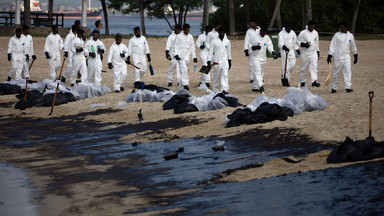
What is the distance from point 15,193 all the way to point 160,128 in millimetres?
4833

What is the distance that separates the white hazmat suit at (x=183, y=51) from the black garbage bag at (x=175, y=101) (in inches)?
140

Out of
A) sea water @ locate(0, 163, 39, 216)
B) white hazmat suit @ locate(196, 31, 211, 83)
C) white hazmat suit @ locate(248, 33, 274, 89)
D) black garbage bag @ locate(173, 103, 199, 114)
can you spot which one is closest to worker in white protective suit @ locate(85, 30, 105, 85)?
white hazmat suit @ locate(196, 31, 211, 83)

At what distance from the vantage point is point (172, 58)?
21.0 m

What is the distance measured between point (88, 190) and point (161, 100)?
7948 millimetres

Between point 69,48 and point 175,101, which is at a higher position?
point 69,48

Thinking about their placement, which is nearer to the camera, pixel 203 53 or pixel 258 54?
pixel 258 54

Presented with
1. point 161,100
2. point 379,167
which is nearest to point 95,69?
point 161,100

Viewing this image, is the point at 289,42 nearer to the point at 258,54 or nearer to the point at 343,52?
the point at 258,54

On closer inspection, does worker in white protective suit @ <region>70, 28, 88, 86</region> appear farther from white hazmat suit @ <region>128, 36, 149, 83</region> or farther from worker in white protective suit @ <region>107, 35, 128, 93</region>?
white hazmat suit @ <region>128, 36, 149, 83</region>

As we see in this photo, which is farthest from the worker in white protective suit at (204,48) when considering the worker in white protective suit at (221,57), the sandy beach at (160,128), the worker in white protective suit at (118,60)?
the worker in white protective suit at (118,60)

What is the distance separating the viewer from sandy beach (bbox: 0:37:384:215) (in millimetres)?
9031

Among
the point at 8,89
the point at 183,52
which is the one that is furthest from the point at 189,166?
the point at 8,89

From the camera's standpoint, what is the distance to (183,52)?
1991cm

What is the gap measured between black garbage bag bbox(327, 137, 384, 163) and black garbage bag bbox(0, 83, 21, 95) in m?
13.1
